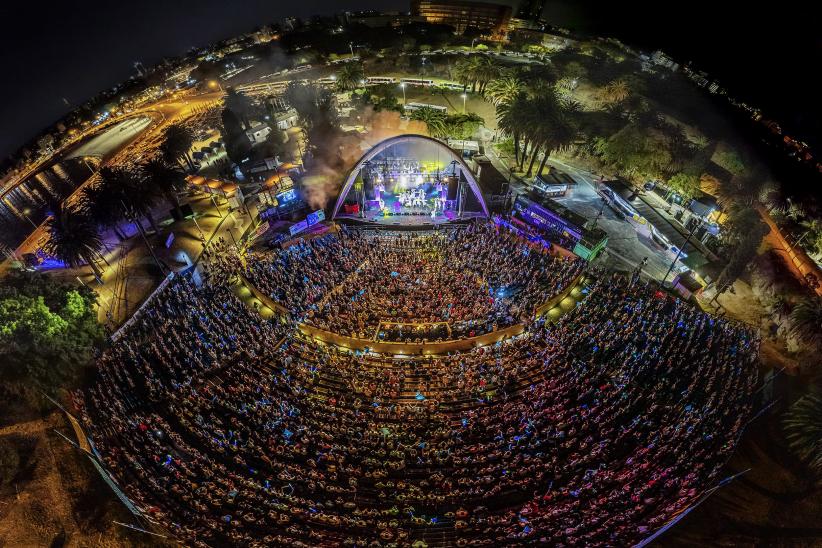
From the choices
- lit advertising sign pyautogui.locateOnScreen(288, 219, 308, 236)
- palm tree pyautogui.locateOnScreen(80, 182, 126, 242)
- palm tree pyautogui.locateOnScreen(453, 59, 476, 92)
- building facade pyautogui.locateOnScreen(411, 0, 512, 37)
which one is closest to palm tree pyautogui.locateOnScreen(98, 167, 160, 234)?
palm tree pyautogui.locateOnScreen(80, 182, 126, 242)

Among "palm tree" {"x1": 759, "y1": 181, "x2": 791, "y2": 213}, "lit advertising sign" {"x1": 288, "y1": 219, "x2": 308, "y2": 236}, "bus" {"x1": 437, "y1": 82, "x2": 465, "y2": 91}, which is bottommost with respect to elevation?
"lit advertising sign" {"x1": 288, "y1": 219, "x2": 308, "y2": 236}

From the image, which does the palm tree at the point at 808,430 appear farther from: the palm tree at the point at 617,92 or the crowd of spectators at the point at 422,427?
the palm tree at the point at 617,92

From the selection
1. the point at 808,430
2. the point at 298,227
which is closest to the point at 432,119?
the point at 298,227

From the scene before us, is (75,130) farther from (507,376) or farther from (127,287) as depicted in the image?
(507,376)

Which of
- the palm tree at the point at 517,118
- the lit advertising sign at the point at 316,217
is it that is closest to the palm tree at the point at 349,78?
the palm tree at the point at 517,118

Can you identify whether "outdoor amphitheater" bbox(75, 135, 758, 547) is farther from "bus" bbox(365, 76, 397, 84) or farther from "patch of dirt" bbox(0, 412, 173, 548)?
"bus" bbox(365, 76, 397, 84)

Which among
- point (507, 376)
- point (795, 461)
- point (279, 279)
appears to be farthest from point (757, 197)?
point (279, 279)
